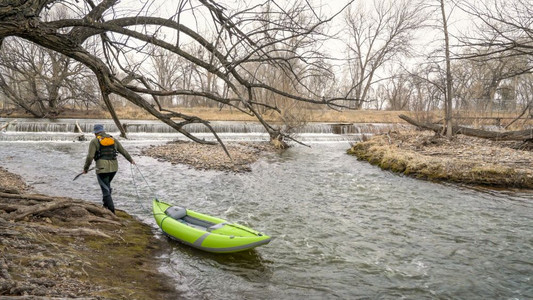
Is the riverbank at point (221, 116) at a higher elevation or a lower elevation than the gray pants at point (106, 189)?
higher

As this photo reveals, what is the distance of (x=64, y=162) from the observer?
13.3m

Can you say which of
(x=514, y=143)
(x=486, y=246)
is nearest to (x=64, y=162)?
(x=486, y=246)

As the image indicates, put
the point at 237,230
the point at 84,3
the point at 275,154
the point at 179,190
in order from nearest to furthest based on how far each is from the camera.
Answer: the point at 84,3, the point at 237,230, the point at 179,190, the point at 275,154

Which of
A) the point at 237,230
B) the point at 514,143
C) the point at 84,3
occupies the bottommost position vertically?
the point at 237,230

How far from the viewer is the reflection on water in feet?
16.5

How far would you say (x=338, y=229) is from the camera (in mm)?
7223

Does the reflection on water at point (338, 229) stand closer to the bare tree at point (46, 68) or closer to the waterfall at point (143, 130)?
the bare tree at point (46, 68)

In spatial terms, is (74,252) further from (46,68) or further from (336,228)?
(46,68)

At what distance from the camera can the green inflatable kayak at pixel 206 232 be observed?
216 inches

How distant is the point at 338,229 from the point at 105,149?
4.77 meters

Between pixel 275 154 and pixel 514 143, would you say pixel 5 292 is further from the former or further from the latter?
pixel 514 143

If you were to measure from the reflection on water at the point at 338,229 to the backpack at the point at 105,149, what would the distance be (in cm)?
152

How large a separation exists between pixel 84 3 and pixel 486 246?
7542mm

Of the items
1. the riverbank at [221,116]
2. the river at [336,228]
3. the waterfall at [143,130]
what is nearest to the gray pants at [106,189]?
the river at [336,228]
